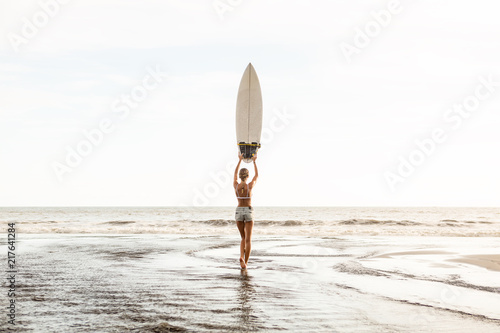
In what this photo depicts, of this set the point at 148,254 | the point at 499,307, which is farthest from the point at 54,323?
the point at 148,254

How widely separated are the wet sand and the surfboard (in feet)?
10.0

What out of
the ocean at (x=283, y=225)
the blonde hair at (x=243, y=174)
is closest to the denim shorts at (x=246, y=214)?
the blonde hair at (x=243, y=174)

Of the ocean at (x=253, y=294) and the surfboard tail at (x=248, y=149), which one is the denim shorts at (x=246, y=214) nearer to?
the ocean at (x=253, y=294)

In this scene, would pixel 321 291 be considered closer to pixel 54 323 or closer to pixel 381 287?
pixel 381 287

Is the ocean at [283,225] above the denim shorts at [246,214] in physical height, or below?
below

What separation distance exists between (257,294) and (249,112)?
623 centimetres

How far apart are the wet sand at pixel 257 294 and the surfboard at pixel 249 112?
3059 mm

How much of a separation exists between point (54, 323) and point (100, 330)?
2.25 ft

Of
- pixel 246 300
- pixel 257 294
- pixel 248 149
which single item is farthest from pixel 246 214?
pixel 246 300

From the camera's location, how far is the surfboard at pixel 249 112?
466 inches

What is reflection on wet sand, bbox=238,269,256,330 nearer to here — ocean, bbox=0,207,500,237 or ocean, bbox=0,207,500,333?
ocean, bbox=0,207,500,333

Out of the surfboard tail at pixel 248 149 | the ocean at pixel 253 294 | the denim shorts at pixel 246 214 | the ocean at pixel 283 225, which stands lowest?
the ocean at pixel 283 225

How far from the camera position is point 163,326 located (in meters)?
4.97

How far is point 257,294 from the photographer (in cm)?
693
